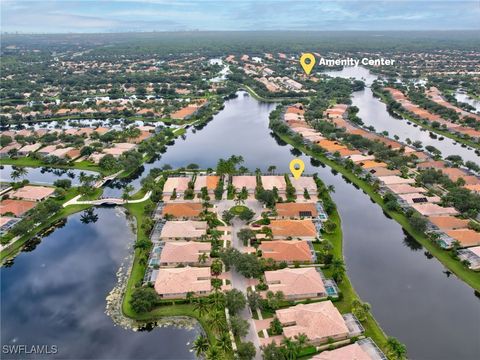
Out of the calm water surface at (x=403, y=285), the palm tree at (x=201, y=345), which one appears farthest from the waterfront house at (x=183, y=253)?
the calm water surface at (x=403, y=285)

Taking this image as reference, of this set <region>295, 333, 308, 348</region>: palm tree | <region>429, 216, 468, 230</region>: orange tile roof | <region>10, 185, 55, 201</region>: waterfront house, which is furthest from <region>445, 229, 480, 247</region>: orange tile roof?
<region>10, 185, 55, 201</region>: waterfront house

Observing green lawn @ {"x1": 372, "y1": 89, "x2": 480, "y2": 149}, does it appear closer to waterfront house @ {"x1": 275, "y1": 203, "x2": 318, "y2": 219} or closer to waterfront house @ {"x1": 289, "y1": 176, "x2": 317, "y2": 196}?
waterfront house @ {"x1": 289, "y1": 176, "x2": 317, "y2": 196}

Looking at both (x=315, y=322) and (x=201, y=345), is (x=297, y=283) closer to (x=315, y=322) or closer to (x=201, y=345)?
(x=315, y=322)

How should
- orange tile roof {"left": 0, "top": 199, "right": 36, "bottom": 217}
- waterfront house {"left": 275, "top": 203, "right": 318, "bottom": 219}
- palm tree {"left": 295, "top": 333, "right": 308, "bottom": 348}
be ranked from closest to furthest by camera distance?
palm tree {"left": 295, "top": 333, "right": 308, "bottom": 348}, waterfront house {"left": 275, "top": 203, "right": 318, "bottom": 219}, orange tile roof {"left": 0, "top": 199, "right": 36, "bottom": 217}

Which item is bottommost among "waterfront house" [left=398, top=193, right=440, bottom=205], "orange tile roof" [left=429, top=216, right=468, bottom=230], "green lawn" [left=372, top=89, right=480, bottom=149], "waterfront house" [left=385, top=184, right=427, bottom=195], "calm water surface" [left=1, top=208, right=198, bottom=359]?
"calm water surface" [left=1, top=208, right=198, bottom=359]

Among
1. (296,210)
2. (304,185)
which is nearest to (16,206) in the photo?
(296,210)

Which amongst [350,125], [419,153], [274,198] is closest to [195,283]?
[274,198]

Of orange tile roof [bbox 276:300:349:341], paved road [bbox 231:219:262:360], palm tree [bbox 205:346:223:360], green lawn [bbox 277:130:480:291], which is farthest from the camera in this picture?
green lawn [bbox 277:130:480:291]

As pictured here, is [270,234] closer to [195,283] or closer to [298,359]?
[195,283]
